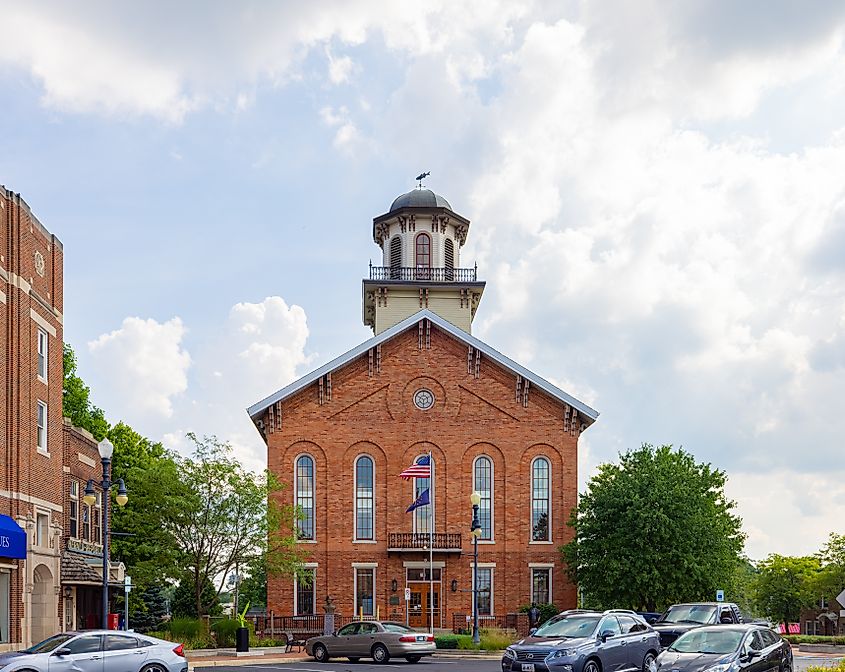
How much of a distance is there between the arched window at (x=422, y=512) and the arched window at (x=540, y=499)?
473cm

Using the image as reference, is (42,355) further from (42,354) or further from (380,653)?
(380,653)

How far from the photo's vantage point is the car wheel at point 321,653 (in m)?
36.6

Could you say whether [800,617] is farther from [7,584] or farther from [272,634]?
[7,584]

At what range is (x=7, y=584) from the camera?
3097 cm

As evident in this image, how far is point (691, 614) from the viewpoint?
108 ft

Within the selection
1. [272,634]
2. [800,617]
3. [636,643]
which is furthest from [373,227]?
[800,617]

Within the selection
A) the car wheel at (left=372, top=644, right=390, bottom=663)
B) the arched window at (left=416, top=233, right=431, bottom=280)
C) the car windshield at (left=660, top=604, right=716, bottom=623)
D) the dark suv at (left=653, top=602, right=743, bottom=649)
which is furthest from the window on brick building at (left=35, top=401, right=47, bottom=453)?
the arched window at (left=416, top=233, right=431, bottom=280)

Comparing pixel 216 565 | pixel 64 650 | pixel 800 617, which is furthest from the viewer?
pixel 800 617

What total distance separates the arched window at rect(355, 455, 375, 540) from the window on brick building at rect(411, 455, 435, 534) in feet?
6.45

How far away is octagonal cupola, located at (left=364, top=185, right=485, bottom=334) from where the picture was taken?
6062cm

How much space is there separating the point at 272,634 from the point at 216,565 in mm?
5029

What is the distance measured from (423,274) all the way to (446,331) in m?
7.60

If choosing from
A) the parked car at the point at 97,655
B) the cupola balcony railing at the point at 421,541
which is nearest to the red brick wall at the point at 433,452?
the cupola balcony railing at the point at 421,541

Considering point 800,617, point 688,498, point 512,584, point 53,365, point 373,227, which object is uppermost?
point 373,227
